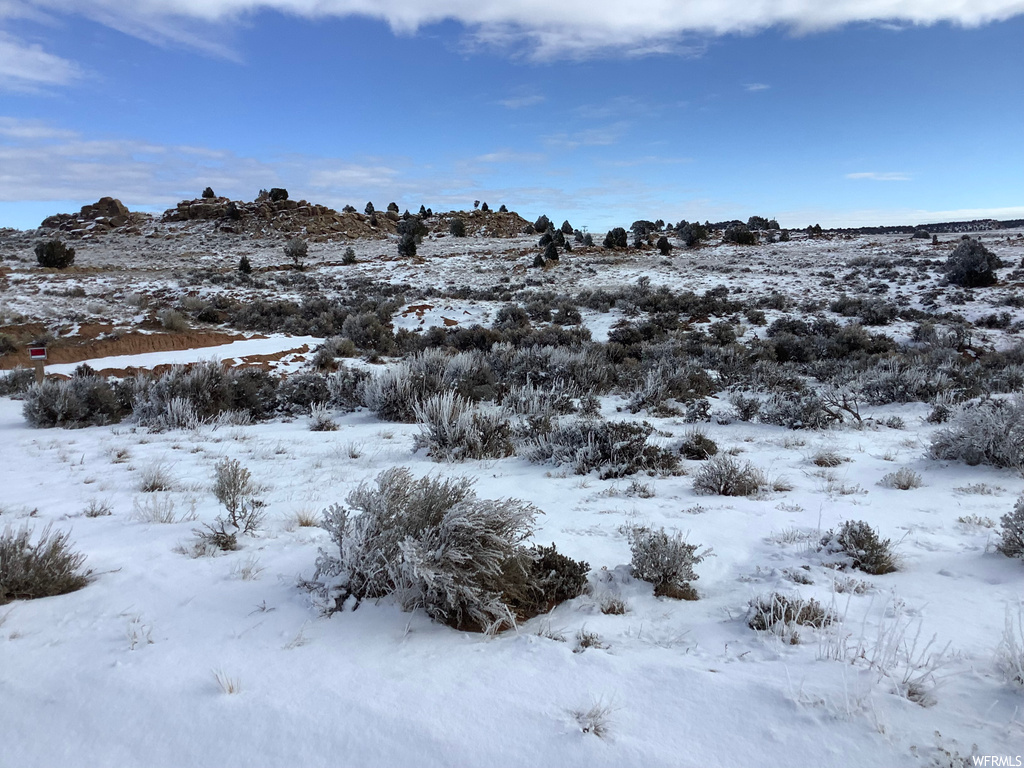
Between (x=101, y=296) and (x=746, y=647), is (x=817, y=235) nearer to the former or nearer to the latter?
(x=101, y=296)

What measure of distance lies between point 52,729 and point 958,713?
316 centimetres

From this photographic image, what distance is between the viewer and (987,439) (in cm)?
524

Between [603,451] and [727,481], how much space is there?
1.27 meters

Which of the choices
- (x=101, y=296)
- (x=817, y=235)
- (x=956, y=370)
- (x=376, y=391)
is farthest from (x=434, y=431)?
(x=817, y=235)

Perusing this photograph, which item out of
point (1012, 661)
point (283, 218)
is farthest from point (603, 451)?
point (283, 218)

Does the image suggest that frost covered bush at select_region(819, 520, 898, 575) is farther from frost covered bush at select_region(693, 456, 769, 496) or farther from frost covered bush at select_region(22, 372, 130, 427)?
frost covered bush at select_region(22, 372, 130, 427)

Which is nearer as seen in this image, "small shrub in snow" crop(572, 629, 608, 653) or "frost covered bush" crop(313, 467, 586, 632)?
"small shrub in snow" crop(572, 629, 608, 653)

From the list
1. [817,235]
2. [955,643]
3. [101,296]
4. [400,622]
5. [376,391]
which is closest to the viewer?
[955,643]

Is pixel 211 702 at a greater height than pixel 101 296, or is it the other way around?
pixel 101 296

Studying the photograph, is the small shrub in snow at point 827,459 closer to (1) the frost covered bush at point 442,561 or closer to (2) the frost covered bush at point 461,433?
(2) the frost covered bush at point 461,433

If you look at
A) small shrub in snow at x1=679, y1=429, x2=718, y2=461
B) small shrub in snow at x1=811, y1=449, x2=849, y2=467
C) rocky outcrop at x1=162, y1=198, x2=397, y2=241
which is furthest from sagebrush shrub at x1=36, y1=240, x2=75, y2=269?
small shrub in snow at x1=811, y1=449, x2=849, y2=467

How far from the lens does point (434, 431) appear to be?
6383 millimetres

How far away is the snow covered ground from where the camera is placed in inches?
76.1

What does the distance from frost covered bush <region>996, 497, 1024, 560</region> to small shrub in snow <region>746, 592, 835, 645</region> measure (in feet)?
5.04
